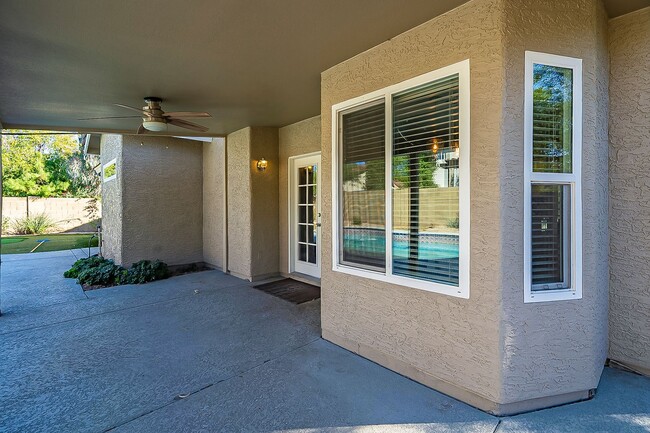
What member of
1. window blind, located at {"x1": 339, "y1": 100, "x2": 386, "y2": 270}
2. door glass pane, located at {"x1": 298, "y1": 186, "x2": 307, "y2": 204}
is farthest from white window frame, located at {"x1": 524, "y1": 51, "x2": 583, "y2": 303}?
door glass pane, located at {"x1": 298, "y1": 186, "x2": 307, "y2": 204}

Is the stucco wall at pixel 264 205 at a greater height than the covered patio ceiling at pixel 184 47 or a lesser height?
lesser

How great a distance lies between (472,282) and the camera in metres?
2.49

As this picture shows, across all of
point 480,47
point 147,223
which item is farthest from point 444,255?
point 147,223

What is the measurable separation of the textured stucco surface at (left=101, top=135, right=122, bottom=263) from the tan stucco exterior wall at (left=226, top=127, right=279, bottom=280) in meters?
2.62

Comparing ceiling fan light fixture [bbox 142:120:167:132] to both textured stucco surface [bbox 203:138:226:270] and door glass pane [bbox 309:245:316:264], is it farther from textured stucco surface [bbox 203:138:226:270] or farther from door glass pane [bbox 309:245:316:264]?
door glass pane [bbox 309:245:316:264]

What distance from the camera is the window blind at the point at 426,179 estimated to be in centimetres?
265

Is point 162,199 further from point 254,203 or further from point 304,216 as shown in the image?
point 304,216

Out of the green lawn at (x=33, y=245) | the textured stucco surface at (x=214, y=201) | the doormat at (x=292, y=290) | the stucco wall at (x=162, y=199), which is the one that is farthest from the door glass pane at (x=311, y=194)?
the green lawn at (x=33, y=245)

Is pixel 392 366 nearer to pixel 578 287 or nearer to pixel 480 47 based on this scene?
pixel 578 287

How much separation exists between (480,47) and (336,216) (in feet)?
6.86

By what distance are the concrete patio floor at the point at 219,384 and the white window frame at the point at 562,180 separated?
0.92 meters

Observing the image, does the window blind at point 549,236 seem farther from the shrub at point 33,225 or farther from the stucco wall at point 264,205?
Answer: the shrub at point 33,225

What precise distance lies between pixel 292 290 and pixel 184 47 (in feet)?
13.7

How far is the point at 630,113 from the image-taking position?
2.84m
